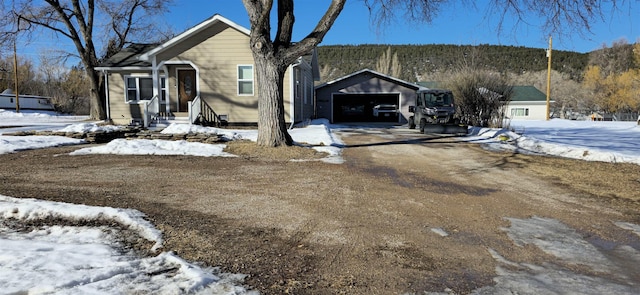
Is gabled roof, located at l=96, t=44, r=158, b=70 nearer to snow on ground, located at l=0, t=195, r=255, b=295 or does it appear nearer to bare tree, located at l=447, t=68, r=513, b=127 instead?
bare tree, located at l=447, t=68, r=513, b=127

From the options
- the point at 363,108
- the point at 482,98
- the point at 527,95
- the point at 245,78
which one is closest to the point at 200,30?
the point at 245,78

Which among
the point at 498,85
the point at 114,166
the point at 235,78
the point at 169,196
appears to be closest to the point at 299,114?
the point at 235,78

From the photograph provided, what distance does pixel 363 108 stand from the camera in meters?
29.8

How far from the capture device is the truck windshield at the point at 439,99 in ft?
62.8

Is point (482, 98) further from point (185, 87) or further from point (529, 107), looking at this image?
point (529, 107)

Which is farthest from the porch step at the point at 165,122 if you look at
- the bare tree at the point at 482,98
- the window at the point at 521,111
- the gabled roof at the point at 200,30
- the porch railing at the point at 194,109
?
the window at the point at 521,111

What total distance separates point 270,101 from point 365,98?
19.2 metres

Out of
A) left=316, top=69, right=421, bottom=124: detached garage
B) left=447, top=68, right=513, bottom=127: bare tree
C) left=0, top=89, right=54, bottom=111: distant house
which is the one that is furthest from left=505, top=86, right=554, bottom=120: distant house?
left=0, top=89, right=54, bottom=111: distant house

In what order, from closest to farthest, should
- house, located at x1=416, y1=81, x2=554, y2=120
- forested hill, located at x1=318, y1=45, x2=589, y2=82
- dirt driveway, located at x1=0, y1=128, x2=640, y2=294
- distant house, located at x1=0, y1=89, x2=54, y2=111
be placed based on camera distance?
dirt driveway, located at x1=0, y1=128, x2=640, y2=294, distant house, located at x1=0, y1=89, x2=54, y2=111, house, located at x1=416, y1=81, x2=554, y2=120, forested hill, located at x1=318, y1=45, x2=589, y2=82

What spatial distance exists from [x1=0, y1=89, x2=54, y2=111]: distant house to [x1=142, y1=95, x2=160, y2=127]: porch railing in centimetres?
3633

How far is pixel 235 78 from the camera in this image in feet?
58.1

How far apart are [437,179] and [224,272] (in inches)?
214

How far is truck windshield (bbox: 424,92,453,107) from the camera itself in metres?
19.1

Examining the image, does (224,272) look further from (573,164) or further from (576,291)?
(573,164)
